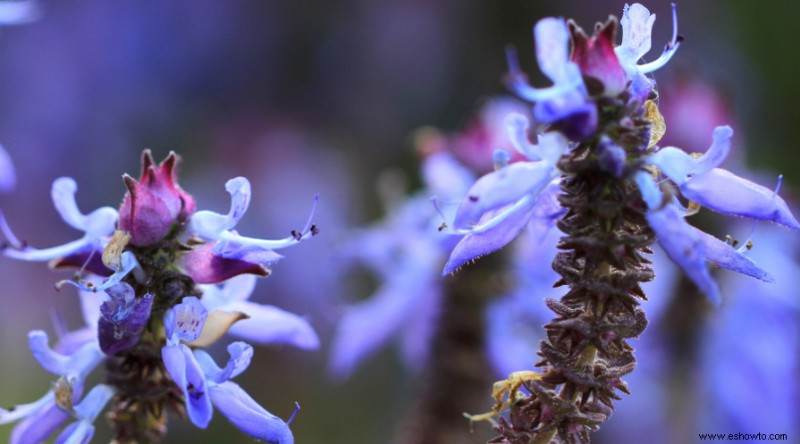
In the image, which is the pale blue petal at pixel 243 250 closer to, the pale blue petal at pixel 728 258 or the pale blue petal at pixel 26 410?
the pale blue petal at pixel 26 410

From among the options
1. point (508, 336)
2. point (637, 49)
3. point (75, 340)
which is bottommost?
point (75, 340)

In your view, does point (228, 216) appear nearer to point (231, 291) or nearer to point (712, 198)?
point (231, 291)

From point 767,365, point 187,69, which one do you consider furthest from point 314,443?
point 187,69

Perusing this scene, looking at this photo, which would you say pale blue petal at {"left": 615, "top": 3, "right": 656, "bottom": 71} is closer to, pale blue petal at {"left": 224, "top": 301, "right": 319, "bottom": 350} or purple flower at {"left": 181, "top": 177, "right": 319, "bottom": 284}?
purple flower at {"left": 181, "top": 177, "right": 319, "bottom": 284}

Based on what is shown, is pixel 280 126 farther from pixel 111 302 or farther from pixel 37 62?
pixel 111 302

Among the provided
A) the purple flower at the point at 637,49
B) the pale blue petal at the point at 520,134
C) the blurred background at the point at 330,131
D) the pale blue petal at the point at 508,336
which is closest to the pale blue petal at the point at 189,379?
the pale blue petal at the point at 520,134

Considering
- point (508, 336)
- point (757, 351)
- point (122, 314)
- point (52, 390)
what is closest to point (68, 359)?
point (52, 390)
